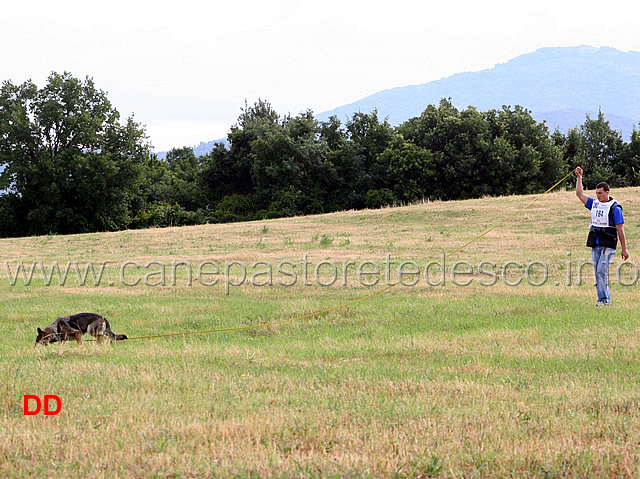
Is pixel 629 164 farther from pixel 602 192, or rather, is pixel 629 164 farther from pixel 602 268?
pixel 602 268

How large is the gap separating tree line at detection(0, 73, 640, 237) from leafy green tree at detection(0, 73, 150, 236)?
0.10 meters

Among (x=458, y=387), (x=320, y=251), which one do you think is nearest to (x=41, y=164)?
(x=320, y=251)

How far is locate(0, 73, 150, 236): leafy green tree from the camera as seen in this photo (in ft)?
197

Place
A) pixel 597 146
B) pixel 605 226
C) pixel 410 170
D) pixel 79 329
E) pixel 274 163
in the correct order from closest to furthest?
pixel 79 329
pixel 605 226
pixel 410 170
pixel 274 163
pixel 597 146

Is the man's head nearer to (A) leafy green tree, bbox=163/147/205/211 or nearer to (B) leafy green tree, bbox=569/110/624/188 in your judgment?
(B) leafy green tree, bbox=569/110/624/188

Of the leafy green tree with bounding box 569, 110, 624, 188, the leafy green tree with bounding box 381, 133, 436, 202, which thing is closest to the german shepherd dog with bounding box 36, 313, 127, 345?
the leafy green tree with bounding box 381, 133, 436, 202

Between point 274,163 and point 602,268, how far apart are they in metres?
58.0

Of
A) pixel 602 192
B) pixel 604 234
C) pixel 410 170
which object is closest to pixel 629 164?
pixel 410 170

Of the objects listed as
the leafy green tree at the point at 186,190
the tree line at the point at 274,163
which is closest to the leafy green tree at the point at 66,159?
the tree line at the point at 274,163

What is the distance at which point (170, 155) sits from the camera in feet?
359

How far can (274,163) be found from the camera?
6944 centimetres

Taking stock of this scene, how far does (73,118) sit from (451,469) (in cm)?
6298

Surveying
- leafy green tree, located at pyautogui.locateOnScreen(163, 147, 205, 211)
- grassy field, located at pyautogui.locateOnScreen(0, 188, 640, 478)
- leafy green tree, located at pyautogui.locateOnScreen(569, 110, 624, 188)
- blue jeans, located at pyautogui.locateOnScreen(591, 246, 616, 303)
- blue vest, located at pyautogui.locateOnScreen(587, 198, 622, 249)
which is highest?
leafy green tree, located at pyautogui.locateOnScreen(569, 110, 624, 188)

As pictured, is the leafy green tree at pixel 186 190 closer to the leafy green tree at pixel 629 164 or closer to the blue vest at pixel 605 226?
the leafy green tree at pixel 629 164
